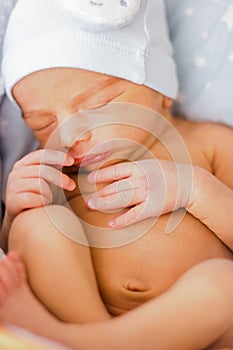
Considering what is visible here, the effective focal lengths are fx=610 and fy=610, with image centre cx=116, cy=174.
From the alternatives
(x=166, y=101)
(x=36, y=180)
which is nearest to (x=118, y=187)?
(x=36, y=180)

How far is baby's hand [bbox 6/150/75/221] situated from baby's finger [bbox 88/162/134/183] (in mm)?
43

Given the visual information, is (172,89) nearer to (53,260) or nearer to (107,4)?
(107,4)

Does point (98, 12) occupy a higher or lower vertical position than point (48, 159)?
higher

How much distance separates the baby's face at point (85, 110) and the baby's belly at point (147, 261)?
0.39 ft

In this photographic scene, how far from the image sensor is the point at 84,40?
3.17 ft

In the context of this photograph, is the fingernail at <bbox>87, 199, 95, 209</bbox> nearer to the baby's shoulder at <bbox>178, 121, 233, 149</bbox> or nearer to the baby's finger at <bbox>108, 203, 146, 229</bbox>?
the baby's finger at <bbox>108, 203, 146, 229</bbox>

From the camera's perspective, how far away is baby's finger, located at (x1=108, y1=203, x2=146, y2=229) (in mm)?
896

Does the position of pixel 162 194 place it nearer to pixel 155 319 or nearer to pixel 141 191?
pixel 141 191

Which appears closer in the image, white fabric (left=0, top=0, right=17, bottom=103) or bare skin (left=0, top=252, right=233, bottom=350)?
bare skin (left=0, top=252, right=233, bottom=350)

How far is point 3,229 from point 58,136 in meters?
0.17

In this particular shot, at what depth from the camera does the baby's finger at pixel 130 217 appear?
0.90 meters

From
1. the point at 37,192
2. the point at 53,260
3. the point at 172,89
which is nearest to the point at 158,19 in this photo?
the point at 172,89

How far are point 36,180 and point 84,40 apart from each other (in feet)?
0.78

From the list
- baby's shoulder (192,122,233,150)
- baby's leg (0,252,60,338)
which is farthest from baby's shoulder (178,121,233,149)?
baby's leg (0,252,60,338)
